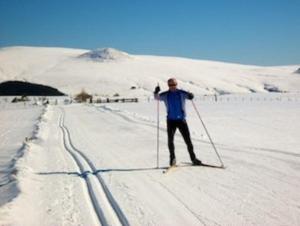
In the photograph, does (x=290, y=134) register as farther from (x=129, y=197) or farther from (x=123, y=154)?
(x=129, y=197)

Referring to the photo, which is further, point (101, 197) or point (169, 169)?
point (169, 169)

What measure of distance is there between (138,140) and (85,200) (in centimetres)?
875

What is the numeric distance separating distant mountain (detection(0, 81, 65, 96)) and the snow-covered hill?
9399 millimetres

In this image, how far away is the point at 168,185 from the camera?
7.61 m

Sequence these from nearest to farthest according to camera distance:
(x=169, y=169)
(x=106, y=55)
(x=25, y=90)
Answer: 1. (x=169, y=169)
2. (x=25, y=90)
3. (x=106, y=55)

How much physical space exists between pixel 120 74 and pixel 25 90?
139ft

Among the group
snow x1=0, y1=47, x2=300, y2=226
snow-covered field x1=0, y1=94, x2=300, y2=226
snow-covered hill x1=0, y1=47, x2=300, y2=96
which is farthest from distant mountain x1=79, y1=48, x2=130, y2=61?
snow-covered field x1=0, y1=94, x2=300, y2=226

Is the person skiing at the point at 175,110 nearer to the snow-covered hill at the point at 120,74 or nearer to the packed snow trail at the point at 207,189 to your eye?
the packed snow trail at the point at 207,189

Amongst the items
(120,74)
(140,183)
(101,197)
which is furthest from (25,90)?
(101,197)

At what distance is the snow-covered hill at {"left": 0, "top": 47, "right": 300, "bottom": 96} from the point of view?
128 m

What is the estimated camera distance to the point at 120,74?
144m

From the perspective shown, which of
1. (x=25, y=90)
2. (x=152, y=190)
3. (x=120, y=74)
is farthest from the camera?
(x=120, y=74)

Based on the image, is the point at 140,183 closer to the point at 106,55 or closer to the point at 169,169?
the point at 169,169

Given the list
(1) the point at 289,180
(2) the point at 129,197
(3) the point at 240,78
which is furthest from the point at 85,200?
(3) the point at 240,78
